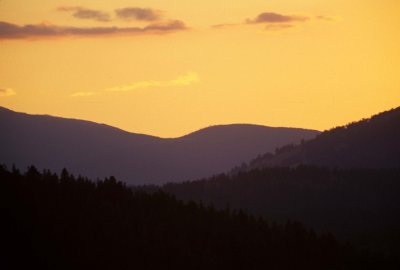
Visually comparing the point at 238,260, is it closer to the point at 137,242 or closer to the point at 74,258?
the point at 137,242

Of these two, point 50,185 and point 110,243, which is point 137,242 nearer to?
point 110,243

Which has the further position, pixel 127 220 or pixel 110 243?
pixel 127 220

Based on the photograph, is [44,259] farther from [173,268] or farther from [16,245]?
[173,268]

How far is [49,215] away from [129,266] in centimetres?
1669

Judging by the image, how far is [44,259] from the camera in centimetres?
16638

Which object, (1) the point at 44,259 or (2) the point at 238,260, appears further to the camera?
(2) the point at 238,260

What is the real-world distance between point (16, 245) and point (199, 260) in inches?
1356

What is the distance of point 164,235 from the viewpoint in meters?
196

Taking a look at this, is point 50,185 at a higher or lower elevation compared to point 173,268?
higher

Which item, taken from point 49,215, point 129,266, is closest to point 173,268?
point 129,266

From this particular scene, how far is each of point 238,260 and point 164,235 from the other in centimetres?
1286

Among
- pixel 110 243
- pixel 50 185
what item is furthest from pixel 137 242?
pixel 50 185

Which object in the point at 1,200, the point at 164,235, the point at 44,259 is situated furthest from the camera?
the point at 164,235

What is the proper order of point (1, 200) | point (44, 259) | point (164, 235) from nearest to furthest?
point (44, 259) < point (1, 200) < point (164, 235)
